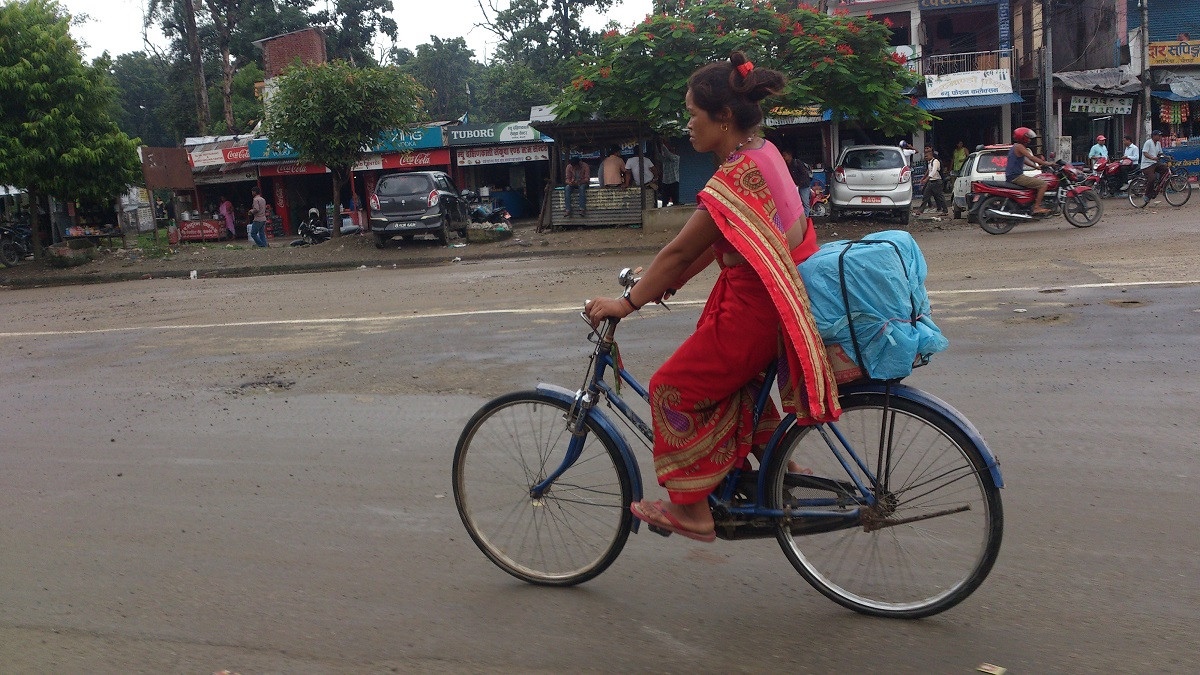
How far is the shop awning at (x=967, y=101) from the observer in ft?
Answer: 91.9

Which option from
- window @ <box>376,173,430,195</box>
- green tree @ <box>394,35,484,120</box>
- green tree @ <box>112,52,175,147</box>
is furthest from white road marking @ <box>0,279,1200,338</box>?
green tree @ <box>112,52,175,147</box>

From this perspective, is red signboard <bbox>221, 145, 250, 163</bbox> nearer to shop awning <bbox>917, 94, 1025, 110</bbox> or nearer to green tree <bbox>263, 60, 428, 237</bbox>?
green tree <bbox>263, 60, 428, 237</bbox>

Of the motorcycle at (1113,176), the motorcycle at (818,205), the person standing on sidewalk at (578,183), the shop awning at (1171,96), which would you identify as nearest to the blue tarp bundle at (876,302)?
the motorcycle at (818,205)

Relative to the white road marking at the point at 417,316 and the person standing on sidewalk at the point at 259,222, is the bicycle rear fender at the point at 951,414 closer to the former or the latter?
the white road marking at the point at 417,316

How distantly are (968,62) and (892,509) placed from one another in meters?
29.7

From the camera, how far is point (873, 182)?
747 inches

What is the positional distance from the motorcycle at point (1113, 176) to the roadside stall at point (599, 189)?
34.4ft

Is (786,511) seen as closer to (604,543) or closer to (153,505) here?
(604,543)

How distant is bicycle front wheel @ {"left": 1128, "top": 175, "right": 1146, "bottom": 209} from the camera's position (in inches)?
758

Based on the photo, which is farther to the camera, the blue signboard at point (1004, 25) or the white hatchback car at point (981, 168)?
the blue signboard at point (1004, 25)

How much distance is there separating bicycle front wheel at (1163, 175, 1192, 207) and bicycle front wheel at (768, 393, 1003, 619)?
19.5 metres

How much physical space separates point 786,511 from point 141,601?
7.80 feet

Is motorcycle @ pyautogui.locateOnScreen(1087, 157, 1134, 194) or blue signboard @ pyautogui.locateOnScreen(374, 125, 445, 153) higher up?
blue signboard @ pyautogui.locateOnScreen(374, 125, 445, 153)

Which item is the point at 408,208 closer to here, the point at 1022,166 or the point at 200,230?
the point at 1022,166
